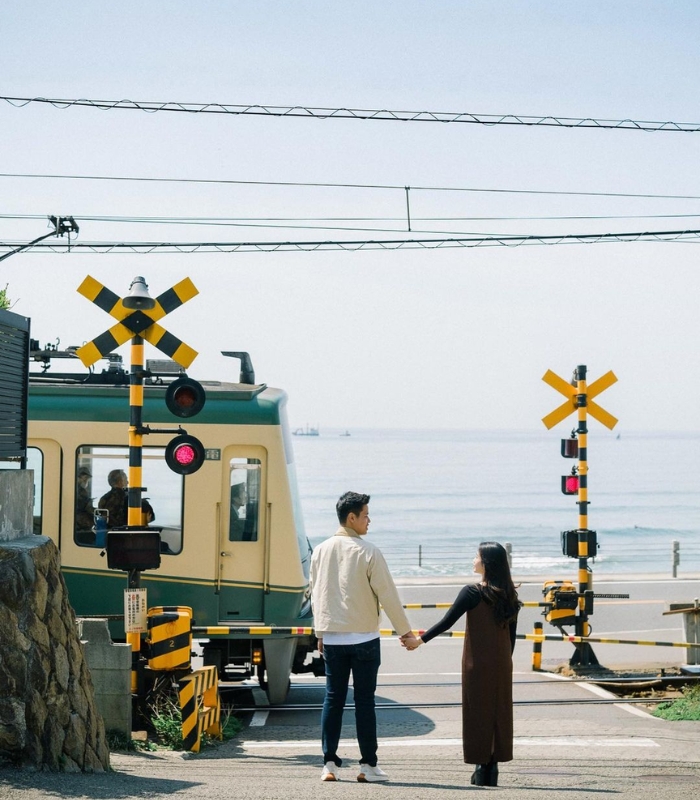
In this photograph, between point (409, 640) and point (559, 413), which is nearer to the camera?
point (409, 640)

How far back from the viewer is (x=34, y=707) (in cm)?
621

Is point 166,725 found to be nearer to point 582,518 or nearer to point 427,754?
point 427,754

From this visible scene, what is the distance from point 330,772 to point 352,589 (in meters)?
1.15

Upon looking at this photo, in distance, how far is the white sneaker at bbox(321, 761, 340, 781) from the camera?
6.78 m

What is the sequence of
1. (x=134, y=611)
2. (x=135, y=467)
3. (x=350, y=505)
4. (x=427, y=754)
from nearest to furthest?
(x=350, y=505) < (x=427, y=754) < (x=134, y=611) < (x=135, y=467)

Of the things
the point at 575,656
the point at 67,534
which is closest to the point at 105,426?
the point at 67,534

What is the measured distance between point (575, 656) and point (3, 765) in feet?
27.6

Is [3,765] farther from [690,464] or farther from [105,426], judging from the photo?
[690,464]

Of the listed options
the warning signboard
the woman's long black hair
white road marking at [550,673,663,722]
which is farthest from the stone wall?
white road marking at [550,673,663,722]

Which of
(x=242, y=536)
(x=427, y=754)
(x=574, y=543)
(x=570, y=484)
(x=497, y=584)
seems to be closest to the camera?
(x=497, y=584)

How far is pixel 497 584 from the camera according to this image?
21.2 feet

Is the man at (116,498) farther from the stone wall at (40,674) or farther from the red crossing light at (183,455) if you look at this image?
the stone wall at (40,674)

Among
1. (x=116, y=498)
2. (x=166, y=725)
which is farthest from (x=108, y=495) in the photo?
(x=166, y=725)

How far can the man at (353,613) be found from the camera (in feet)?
22.1
